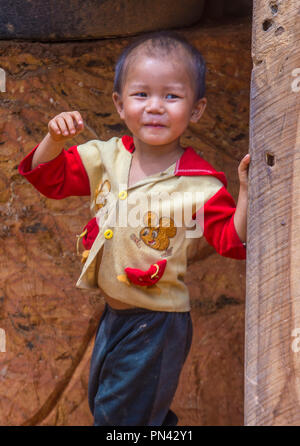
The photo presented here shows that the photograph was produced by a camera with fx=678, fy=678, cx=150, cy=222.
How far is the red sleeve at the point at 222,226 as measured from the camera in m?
1.75

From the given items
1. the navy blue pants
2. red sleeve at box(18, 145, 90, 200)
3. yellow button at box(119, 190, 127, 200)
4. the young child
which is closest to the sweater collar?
the young child

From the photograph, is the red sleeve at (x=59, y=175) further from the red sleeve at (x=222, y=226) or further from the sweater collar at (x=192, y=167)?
the red sleeve at (x=222, y=226)

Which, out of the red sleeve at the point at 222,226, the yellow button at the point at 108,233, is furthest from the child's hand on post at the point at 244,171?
the yellow button at the point at 108,233

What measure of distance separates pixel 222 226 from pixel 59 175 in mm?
503

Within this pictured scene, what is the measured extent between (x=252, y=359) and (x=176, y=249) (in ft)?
1.48

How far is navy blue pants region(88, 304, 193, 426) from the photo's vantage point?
195 centimetres

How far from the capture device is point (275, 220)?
1.54 m

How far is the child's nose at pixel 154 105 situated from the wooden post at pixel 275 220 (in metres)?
0.33

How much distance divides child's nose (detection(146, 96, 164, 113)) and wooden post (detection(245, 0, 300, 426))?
328mm

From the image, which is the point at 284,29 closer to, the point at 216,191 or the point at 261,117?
the point at 261,117

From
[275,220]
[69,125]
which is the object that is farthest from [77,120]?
[275,220]

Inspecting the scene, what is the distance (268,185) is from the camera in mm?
1553

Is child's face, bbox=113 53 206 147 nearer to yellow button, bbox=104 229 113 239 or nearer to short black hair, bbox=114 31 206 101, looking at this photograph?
short black hair, bbox=114 31 206 101
